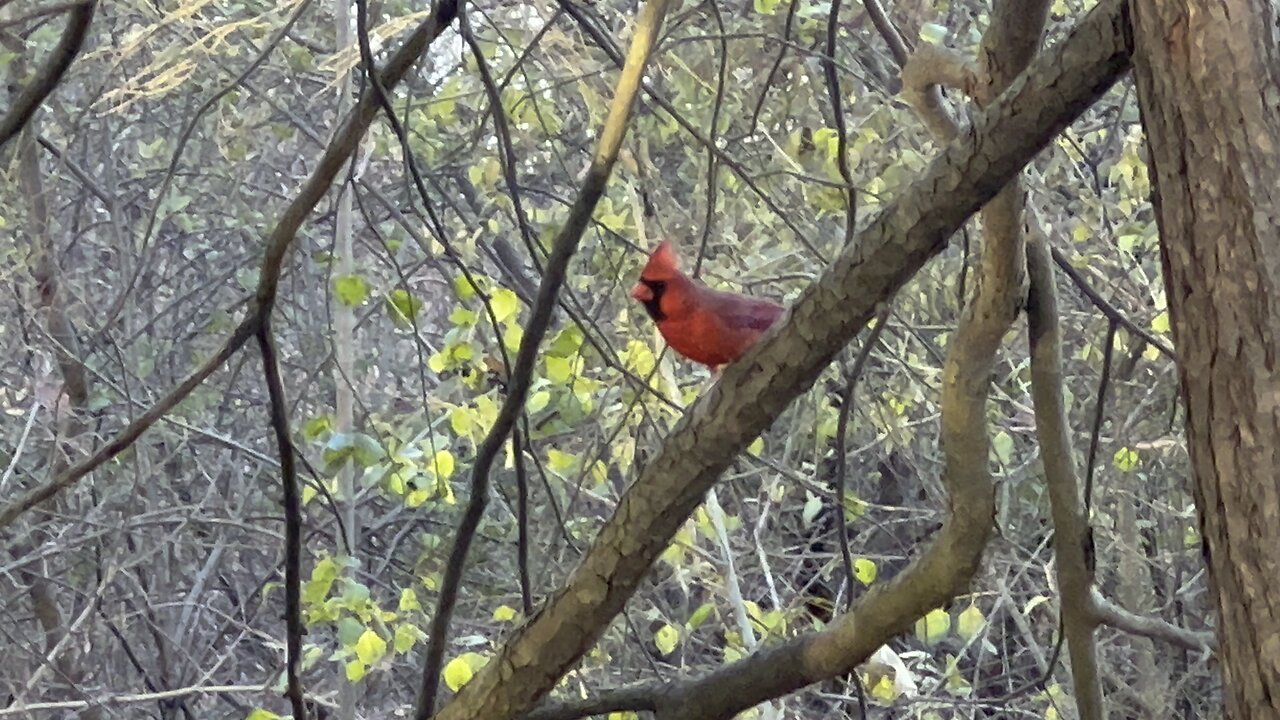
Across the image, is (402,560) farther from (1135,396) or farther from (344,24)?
(1135,396)

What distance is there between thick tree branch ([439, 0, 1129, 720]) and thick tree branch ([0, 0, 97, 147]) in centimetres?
68

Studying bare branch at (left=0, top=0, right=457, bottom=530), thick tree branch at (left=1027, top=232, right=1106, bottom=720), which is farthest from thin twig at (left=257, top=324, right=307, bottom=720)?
thick tree branch at (left=1027, top=232, right=1106, bottom=720)

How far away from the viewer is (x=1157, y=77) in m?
0.80

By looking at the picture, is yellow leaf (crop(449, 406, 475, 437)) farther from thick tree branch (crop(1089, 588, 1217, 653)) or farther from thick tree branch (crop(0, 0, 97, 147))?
thick tree branch (crop(1089, 588, 1217, 653))

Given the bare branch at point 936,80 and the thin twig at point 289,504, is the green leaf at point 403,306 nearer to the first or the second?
the thin twig at point 289,504

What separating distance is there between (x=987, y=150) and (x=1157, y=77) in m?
0.15

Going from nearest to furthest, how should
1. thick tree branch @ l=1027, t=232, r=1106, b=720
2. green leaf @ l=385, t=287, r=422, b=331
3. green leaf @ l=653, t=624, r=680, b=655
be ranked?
thick tree branch @ l=1027, t=232, r=1106, b=720, green leaf @ l=385, t=287, r=422, b=331, green leaf @ l=653, t=624, r=680, b=655

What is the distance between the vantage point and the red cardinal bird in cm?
164

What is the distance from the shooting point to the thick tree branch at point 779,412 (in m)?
0.92

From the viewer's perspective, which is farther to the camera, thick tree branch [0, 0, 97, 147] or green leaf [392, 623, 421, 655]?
green leaf [392, 623, 421, 655]

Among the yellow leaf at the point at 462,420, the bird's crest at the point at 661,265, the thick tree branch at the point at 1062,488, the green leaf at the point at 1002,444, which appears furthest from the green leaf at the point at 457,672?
the green leaf at the point at 1002,444

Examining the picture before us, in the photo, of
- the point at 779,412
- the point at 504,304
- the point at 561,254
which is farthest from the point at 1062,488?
the point at 504,304

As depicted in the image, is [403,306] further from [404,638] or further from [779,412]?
[779,412]

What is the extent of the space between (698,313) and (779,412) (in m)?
0.59
